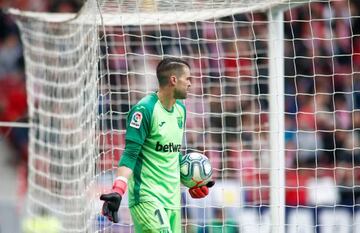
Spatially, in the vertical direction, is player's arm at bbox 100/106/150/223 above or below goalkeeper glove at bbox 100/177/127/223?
above

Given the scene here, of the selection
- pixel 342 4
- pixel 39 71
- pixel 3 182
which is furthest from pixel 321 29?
pixel 3 182

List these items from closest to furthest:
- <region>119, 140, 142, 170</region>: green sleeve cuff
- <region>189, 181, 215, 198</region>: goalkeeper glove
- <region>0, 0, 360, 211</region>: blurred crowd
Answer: <region>119, 140, 142, 170</region>: green sleeve cuff
<region>189, 181, 215, 198</region>: goalkeeper glove
<region>0, 0, 360, 211</region>: blurred crowd

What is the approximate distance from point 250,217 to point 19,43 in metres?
6.35

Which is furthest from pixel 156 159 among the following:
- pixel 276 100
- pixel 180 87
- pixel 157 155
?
pixel 276 100

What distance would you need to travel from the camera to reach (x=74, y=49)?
991cm

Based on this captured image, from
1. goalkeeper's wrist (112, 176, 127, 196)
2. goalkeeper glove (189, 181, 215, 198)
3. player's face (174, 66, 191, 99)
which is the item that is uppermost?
player's face (174, 66, 191, 99)

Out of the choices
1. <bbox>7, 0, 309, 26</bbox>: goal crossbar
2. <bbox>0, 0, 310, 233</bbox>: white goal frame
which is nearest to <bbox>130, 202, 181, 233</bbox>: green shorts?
<bbox>0, 0, 310, 233</bbox>: white goal frame

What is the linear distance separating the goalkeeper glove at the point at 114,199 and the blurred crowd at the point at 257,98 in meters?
3.29

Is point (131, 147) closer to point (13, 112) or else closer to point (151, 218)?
point (151, 218)

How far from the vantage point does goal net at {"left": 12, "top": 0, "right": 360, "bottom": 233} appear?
9031 mm

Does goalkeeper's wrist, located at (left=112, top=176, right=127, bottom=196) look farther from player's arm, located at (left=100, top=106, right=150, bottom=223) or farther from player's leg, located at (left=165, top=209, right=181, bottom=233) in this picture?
player's leg, located at (left=165, top=209, right=181, bottom=233)

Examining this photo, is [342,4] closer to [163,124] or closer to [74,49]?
[74,49]

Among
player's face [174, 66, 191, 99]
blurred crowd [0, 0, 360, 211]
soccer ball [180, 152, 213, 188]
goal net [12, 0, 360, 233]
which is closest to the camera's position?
player's face [174, 66, 191, 99]

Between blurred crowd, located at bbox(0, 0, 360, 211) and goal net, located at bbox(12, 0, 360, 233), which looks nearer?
goal net, located at bbox(12, 0, 360, 233)
